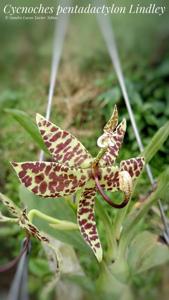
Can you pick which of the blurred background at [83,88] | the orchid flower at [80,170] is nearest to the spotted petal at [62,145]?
the orchid flower at [80,170]

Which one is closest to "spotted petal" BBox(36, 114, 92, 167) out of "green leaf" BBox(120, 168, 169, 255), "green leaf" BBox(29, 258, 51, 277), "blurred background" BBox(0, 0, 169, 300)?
"green leaf" BBox(120, 168, 169, 255)

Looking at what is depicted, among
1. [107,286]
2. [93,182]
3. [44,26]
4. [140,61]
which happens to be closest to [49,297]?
[107,286]

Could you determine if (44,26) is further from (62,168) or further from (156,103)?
(62,168)

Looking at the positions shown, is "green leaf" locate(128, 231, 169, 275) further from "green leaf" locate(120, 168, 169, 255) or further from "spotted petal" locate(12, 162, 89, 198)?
"spotted petal" locate(12, 162, 89, 198)

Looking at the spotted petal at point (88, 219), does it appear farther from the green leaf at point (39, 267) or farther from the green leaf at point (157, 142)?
the green leaf at point (39, 267)

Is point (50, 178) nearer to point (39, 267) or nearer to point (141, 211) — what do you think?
point (141, 211)
